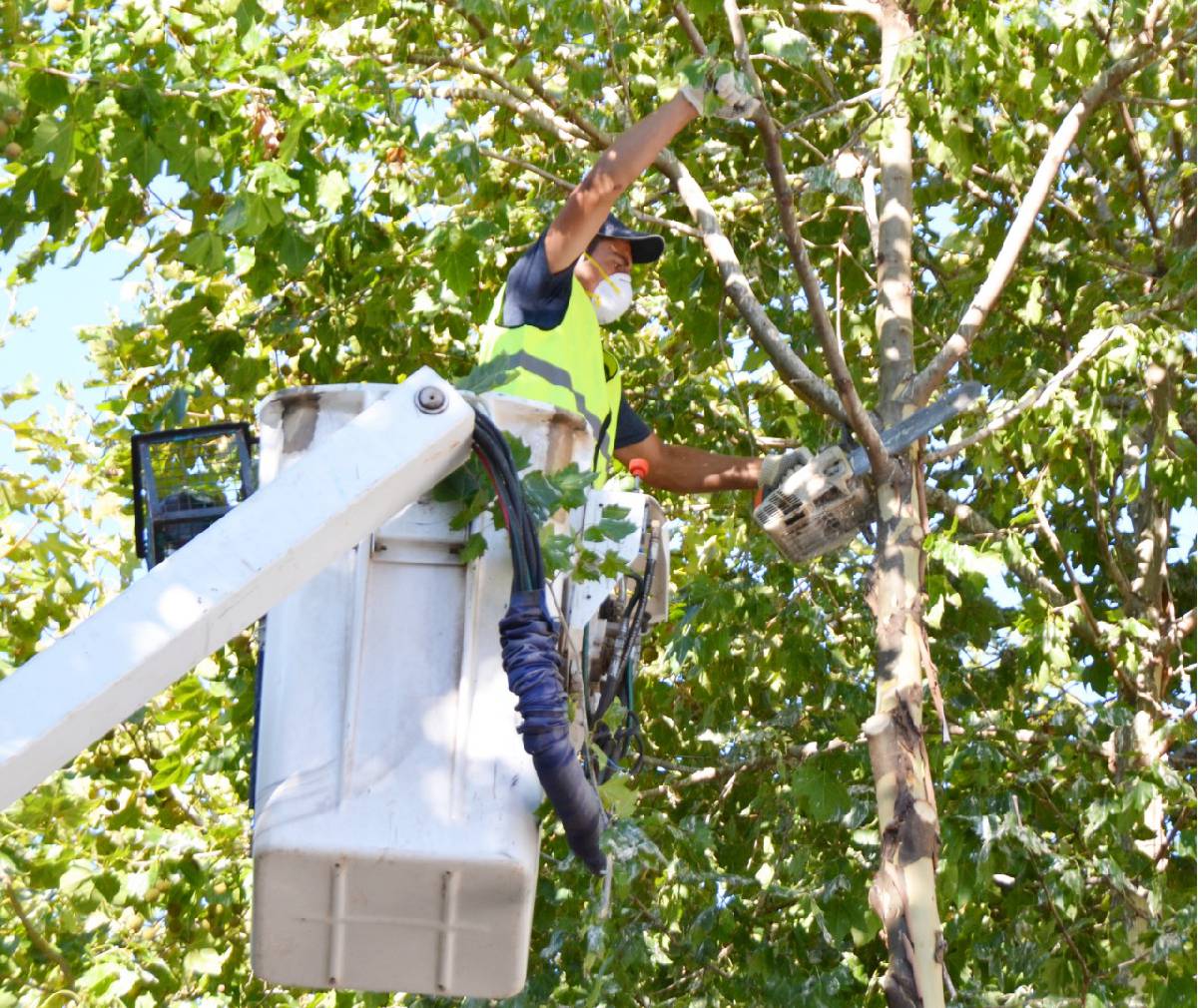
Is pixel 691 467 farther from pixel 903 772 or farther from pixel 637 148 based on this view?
pixel 637 148

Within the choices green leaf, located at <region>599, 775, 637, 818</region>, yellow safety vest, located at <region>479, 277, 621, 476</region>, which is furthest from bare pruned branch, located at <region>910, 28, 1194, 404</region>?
green leaf, located at <region>599, 775, 637, 818</region>

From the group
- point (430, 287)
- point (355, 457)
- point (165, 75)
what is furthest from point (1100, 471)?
point (355, 457)

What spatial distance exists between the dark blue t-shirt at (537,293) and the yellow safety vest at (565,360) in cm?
2

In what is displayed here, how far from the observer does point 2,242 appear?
18.5 feet

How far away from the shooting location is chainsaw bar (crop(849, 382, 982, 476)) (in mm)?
5336

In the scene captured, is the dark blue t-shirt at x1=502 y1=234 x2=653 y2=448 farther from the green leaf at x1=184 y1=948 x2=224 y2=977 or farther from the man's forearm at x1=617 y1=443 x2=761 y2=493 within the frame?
the green leaf at x1=184 y1=948 x2=224 y2=977

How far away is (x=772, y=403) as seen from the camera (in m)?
7.98

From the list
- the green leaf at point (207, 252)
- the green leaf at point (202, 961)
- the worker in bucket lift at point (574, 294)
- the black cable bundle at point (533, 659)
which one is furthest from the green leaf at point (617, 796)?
the green leaf at point (202, 961)

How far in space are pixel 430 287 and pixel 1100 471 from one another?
Result: 2633 mm

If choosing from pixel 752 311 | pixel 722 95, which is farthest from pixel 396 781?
pixel 752 311

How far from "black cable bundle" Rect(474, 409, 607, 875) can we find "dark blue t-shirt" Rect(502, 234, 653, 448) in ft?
3.48

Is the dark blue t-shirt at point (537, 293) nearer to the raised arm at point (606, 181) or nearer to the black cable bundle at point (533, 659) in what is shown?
the raised arm at point (606, 181)

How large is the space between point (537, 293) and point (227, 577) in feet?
5.31

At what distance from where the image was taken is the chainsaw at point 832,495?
5.20 m
